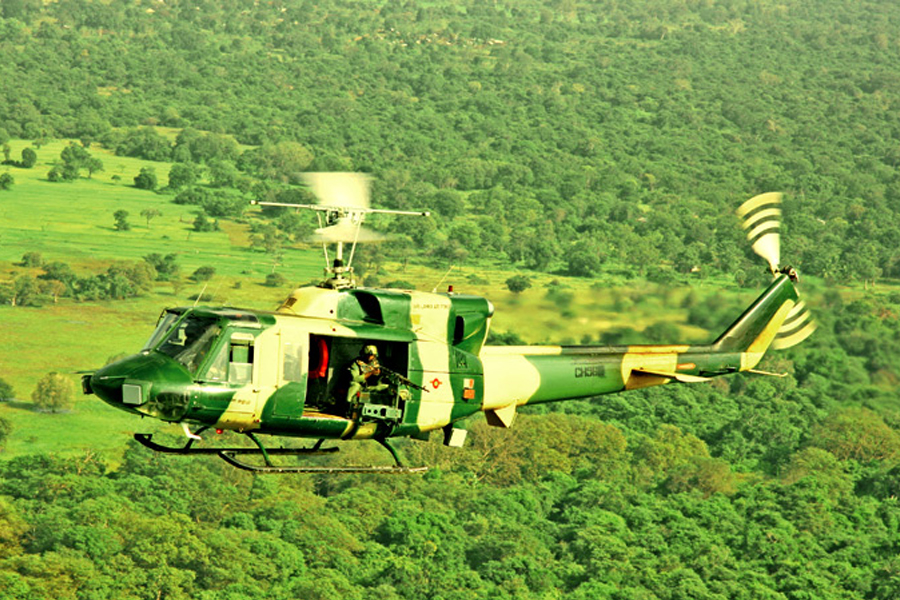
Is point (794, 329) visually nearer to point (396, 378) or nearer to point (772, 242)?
point (772, 242)

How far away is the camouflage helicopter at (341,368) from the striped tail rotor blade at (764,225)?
427cm

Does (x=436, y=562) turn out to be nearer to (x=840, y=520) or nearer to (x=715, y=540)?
(x=715, y=540)

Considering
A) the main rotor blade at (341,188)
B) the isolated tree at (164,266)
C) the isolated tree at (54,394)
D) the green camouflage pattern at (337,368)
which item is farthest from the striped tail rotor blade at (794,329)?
the isolated tree at (164,266)

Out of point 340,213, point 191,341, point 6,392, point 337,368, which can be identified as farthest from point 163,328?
point 6,392

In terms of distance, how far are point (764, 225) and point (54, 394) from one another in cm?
12842

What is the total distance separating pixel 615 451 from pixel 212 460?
41909 millimetres

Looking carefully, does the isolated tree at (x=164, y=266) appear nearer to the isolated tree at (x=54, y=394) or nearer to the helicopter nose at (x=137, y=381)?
the isolated tree at (x=54, y=394)

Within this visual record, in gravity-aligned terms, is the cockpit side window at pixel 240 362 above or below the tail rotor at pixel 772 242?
below

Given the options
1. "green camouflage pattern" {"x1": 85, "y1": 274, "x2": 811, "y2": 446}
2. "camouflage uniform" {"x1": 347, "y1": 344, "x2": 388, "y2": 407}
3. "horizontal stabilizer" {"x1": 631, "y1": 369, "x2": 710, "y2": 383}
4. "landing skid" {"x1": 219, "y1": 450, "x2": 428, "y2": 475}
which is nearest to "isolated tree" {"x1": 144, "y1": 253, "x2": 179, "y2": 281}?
"horizontal stabilizer" {"x1": 631, "y1": 369, "x2": 710, "y2": 383}

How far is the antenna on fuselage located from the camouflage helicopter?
24mm

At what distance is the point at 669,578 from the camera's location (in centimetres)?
12738

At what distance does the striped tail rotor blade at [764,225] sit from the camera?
1226 inches

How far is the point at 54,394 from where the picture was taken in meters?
151

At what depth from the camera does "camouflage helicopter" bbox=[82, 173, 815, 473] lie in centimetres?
2277
